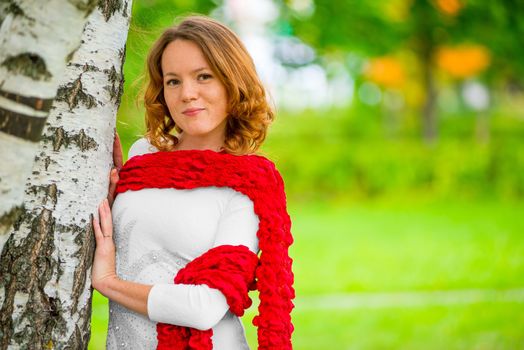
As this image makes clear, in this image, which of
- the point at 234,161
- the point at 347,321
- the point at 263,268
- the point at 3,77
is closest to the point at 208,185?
the point at 234,161

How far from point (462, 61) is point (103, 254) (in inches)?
674

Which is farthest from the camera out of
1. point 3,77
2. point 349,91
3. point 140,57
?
point 349,91

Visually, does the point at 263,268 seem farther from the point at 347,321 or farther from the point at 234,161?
the point at 347,321

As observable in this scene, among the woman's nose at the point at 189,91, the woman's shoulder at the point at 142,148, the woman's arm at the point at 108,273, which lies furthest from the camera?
the woman's shoulder at the point at 142,148

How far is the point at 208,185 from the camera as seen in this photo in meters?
2.00

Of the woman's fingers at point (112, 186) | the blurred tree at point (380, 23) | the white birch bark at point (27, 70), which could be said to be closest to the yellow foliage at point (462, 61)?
the blurred tree at point (380, 23)

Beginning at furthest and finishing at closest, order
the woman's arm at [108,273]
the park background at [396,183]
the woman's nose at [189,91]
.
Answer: the park background at [396,183] → the woman's nose at [189,91] → the woman's arm at [108,273]

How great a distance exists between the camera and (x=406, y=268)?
830 centimetres

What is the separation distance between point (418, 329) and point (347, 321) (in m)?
0.65

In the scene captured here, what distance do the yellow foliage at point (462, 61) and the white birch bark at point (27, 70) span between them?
652 inches

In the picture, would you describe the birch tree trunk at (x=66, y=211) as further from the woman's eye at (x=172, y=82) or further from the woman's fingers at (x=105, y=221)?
the woman's eye at (x=172, y=82)

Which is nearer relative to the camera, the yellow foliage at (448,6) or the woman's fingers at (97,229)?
the woman's fingers at (97,229)

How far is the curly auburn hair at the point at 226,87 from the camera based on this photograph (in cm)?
206

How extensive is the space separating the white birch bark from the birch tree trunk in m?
0.42
